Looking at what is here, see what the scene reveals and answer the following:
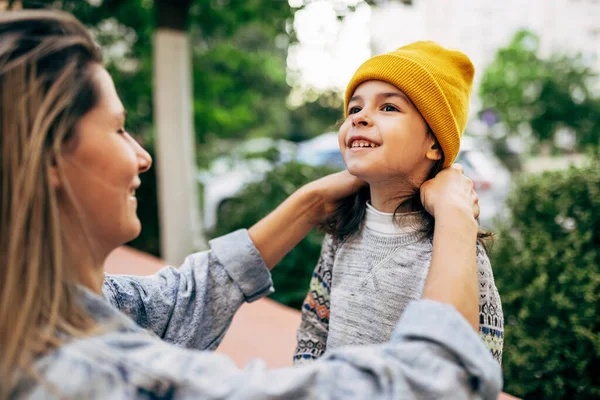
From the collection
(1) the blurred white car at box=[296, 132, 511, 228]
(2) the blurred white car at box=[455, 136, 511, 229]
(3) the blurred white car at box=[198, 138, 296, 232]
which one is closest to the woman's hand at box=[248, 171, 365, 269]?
(3) the blurred white car at box=[198, 138, 296, 232]

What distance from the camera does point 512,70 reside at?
2123 centimetres

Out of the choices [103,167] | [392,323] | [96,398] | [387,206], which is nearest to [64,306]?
[96,398]

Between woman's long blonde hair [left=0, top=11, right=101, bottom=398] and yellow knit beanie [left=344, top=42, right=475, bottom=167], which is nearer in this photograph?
woman's long blonde hair [left=0, top=11, right=101, bottom=398]

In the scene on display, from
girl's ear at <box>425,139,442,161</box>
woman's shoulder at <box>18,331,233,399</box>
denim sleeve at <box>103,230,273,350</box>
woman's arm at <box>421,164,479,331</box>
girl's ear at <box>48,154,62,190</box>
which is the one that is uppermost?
girl's ear at <box>48,154,62,190</box>

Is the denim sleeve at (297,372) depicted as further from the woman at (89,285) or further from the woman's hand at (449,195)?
the woman's hand at (449,195)

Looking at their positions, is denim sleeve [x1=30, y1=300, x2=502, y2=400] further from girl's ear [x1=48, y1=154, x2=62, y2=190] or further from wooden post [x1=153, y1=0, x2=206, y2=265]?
wooden post [x1=153, y1=0, x2=206, y2=265]

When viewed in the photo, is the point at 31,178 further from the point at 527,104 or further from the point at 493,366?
the point at 527,104

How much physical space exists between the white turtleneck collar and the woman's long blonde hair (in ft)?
3.55

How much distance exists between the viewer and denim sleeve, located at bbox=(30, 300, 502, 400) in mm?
1048

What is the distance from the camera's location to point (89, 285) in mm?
1310

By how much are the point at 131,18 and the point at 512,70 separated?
18.0 meters

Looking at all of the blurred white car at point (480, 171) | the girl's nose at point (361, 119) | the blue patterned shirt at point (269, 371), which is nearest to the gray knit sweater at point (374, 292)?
the girl's nose at point (361, 119)

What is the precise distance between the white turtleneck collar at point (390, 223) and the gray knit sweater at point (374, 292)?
0.03ft

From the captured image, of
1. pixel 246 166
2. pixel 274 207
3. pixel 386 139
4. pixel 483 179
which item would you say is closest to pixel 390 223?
pixel 386 139
